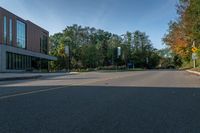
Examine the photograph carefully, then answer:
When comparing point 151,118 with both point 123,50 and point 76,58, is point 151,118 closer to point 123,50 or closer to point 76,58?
point 76,58

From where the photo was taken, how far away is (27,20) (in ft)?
257

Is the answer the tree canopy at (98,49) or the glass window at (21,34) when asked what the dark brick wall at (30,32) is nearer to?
the glass window at (21,34)

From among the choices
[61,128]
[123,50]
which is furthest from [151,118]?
[123,50]

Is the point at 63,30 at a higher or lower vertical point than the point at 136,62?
higher

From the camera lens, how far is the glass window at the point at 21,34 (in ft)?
239

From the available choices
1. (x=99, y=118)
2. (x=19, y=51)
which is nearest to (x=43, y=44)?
(x=19, y=51)

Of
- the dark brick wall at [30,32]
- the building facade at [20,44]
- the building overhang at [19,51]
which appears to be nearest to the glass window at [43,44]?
the building facade at [20,44]

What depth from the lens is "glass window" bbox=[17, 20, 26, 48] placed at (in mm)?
72844

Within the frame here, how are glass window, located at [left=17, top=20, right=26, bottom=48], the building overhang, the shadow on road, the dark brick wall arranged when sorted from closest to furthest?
1. the shadow on road
2. the building overhang
3. the dark brick wall
4. glass window, located at [left=17, top=20, right=26, bottom=48]

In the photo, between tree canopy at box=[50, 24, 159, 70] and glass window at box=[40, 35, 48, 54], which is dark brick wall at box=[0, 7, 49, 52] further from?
tree canopy at box=[50, 24, 159, 70]

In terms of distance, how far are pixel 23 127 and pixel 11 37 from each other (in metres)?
64.3

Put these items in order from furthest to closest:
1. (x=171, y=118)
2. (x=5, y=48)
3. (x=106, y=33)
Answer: (x=106, y=33), (x=5, y=48), (x=171, y=118)

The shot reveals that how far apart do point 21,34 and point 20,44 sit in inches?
79.6

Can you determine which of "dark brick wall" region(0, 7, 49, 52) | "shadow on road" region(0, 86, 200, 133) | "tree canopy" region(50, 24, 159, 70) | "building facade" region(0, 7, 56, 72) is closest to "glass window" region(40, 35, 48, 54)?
"building facade" region(0, 7, 56, 72)
